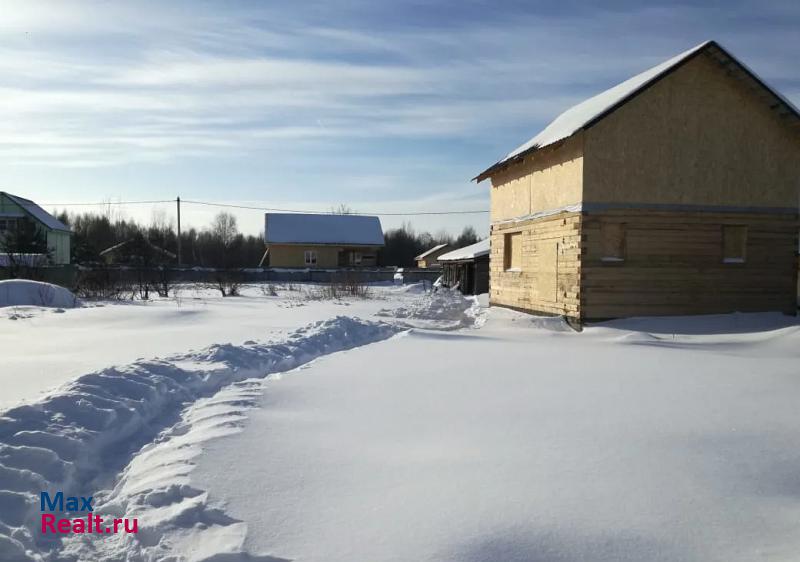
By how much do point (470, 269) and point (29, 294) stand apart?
814 inches

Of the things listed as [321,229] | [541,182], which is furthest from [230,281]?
[321,229]

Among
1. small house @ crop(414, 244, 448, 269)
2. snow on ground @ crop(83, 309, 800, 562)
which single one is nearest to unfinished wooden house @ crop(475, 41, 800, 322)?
snow on ground @ crop(83, 309, 800, 562)

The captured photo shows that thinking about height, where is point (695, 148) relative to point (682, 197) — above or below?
above

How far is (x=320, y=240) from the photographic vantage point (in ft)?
170

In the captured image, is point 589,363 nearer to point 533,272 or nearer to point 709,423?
point 709,423

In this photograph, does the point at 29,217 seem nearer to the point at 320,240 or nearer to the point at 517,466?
the point at 320,240

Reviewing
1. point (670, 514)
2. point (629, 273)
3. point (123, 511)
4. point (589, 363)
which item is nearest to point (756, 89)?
point (629, 273)

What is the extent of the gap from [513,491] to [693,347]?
9169mm

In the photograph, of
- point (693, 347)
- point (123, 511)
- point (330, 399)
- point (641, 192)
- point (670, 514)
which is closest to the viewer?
point (670, 514)

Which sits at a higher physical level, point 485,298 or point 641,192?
point 641,192

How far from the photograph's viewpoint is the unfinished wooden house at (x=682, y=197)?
14.1 m

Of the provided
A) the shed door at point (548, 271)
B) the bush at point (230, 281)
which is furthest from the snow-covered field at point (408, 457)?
the bush at point (230, 281)

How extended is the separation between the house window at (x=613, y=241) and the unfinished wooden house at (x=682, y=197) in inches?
1.0

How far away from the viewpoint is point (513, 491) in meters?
3.95
